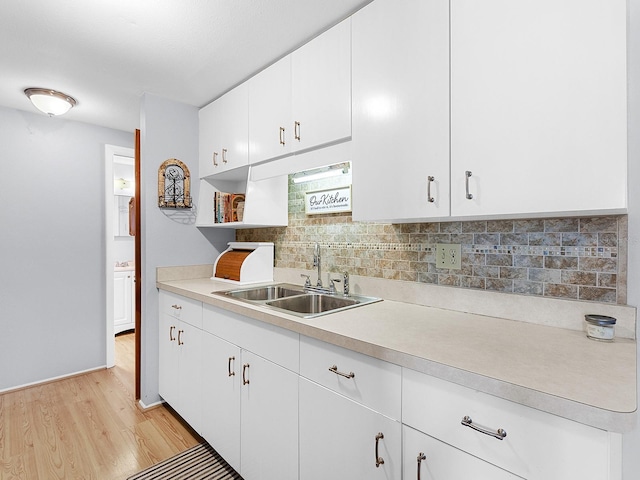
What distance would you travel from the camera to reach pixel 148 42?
71.3 inches

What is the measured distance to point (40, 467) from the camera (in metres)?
1.86

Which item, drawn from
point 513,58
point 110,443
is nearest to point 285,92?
point 513,58

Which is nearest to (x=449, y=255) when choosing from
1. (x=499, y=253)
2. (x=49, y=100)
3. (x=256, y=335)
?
(x=499, y=253)

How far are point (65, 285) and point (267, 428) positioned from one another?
2555 millimetres

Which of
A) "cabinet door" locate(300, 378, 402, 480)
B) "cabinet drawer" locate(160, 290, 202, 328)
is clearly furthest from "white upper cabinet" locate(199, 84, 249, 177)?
"cabinet door" locate(300, 378, 402, 480)

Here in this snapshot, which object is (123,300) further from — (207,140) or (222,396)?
(222,396)

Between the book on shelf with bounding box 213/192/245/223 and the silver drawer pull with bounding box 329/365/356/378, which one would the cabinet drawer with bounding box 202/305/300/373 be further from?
the book on shelf with bounding box 213/192/245/223

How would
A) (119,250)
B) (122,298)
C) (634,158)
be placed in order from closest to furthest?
(634,158) → (122,298) → (119,250)

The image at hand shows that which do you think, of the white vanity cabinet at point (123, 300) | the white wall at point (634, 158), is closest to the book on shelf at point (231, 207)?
the white wall at point (634, 158)

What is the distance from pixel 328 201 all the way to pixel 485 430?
1511 millimetres

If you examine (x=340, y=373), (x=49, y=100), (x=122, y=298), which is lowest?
(x=122, y=298)

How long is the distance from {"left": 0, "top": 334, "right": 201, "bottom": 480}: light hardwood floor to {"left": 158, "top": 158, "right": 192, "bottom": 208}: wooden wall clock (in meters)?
1.54

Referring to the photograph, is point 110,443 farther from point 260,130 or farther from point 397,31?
point 397,31

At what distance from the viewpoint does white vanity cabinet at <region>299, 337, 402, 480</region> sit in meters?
1.01
